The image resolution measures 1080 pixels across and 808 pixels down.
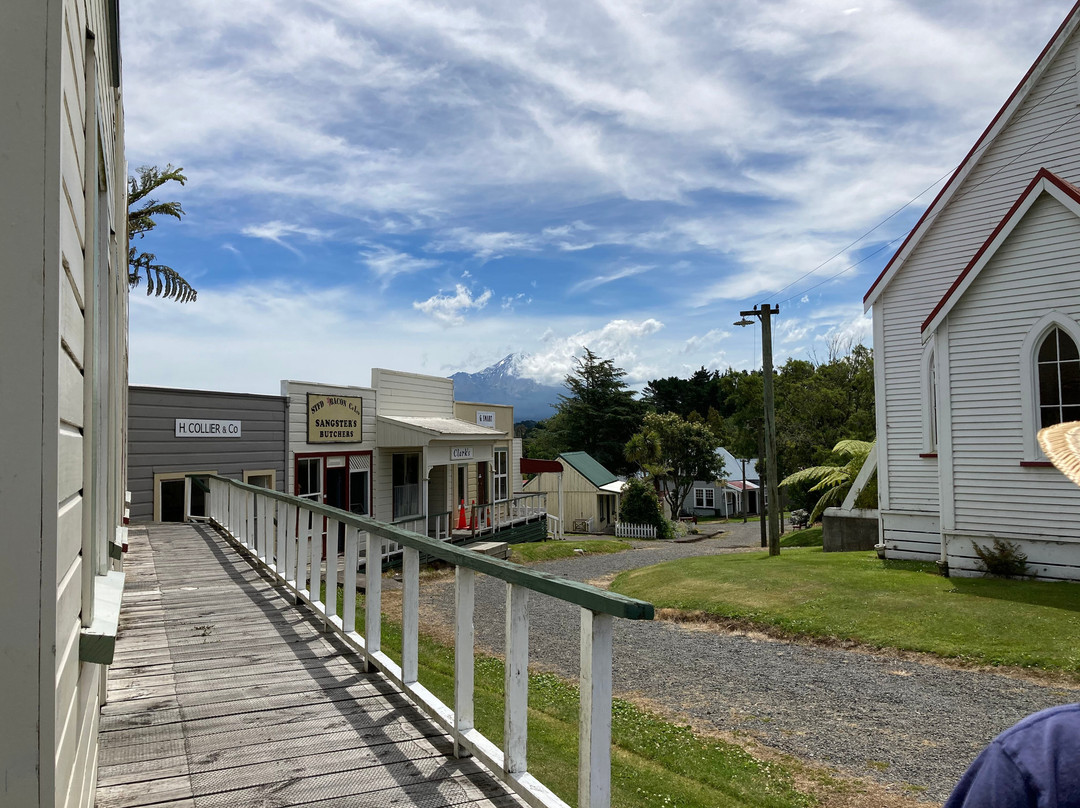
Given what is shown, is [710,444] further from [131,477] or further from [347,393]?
[131,477]

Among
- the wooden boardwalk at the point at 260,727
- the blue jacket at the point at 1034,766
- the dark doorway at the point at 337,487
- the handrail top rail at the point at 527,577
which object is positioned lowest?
the wooden boardwalk at the point at 260,727

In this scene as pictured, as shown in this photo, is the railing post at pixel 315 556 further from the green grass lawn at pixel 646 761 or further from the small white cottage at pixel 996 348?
the small white cottage at pixel 996 348

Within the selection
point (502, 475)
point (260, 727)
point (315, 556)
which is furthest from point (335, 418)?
point (260, 727)

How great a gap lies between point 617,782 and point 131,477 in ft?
44.3

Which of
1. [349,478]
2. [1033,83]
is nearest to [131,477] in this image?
[349,478]

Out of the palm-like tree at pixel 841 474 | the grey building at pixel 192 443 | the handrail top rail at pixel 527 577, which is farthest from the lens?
the palm-like tree at pixel 841 474

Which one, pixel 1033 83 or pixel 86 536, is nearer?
pixel 86 536

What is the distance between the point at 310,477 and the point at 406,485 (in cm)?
394

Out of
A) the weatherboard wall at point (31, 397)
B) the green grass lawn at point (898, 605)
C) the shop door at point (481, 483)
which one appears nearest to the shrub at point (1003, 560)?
the green grass lawn at point (898, 605)

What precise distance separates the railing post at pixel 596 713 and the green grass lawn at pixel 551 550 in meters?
19.6

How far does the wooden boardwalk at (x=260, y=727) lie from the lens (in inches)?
126

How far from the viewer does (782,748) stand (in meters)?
6.30

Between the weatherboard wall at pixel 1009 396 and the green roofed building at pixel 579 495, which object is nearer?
the weatherboard wall at pixel 1009 396

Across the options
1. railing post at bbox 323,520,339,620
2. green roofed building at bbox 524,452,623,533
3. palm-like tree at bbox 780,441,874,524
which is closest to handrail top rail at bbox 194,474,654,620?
railing post at bbox 323,520,339,620
